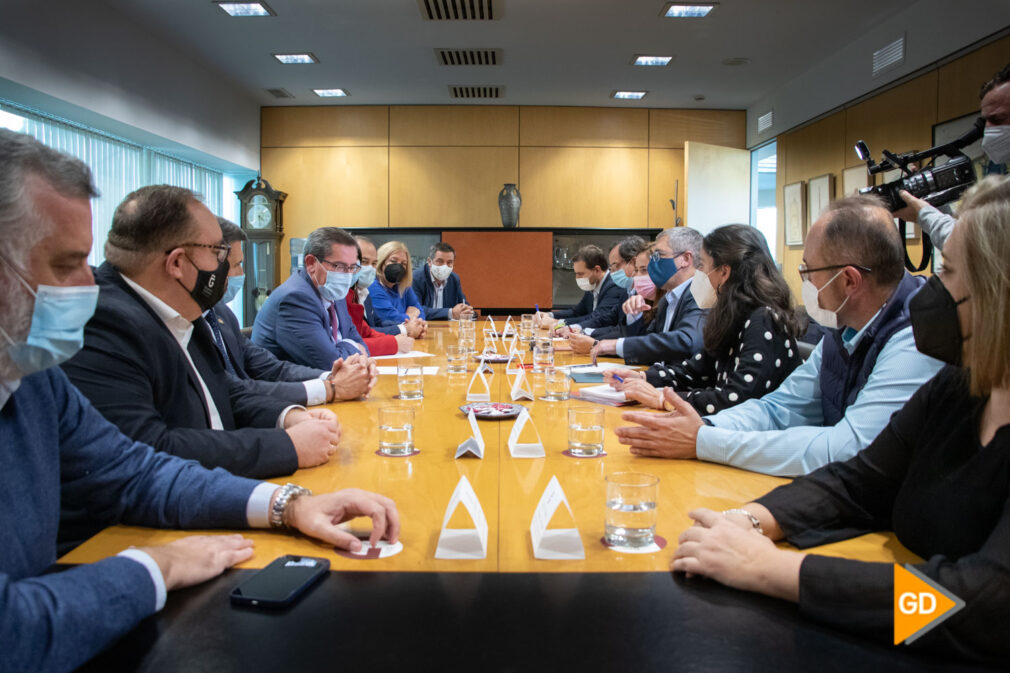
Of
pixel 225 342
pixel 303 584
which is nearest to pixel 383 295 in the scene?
pixel 225 342

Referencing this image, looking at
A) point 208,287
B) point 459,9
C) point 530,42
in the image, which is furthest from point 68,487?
point 530,42

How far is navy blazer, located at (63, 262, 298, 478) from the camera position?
1.61 meters

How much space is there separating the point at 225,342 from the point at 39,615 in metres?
1.98

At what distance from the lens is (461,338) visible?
3.59 meters

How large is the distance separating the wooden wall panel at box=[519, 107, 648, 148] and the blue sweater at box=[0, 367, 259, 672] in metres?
8.33

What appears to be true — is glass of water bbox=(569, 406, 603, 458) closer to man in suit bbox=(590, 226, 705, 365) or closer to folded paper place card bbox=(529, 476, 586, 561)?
folded paper place card bbox=(529, 476, 586, 561)

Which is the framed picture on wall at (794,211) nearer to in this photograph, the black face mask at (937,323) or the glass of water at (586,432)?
the glass of water at (586,432)

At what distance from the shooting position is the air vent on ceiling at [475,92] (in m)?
8.31

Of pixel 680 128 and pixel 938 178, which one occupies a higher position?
pixel 680 128

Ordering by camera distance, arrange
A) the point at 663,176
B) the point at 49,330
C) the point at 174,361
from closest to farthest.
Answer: the point at 49,330, the point at 174,361, the point at 663,176

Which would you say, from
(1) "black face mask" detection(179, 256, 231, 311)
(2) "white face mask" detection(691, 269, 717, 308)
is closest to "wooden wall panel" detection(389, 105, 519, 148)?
(2) "white face mask" detection(691, 269, 717, 308)

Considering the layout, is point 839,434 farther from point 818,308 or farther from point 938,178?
point 938,178

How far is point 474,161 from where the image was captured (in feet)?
30.2

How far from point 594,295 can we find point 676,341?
9.86 feet
